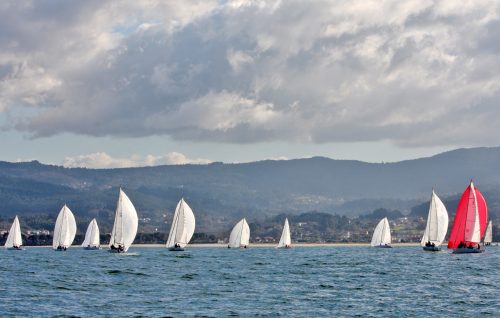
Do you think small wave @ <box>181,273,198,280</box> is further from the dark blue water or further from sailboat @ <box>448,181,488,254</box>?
sailboat @ <box>448,181,488,254</box>

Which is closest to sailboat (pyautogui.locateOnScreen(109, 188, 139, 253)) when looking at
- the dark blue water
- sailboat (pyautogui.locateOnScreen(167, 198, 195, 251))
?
sailboat (pyautogui.locateOnScreen(167, 198, 195, 251))

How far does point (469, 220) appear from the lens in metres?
134

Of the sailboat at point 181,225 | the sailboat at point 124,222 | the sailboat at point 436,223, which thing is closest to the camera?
the sailboat at point 124,222

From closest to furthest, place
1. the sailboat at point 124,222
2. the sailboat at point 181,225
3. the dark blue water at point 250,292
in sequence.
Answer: the dark blue water at point 250,292 → the sailboat at point 124,222 → the sailboat at point 181,225

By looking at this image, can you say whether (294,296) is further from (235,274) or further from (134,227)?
(134,227)

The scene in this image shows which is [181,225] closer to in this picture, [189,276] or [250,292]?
[189,276]

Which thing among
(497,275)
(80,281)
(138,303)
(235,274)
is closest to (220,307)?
(138,303)

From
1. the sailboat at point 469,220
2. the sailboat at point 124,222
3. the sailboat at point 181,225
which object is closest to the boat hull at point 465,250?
the sailboat at point 469,220

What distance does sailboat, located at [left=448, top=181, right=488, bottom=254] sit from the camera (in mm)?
133875

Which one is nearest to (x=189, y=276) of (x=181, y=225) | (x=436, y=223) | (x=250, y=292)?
(x=250, y=292)

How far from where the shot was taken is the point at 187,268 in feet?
363

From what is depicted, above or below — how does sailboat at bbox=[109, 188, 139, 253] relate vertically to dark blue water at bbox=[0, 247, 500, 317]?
above

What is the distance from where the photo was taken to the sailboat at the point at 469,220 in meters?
134

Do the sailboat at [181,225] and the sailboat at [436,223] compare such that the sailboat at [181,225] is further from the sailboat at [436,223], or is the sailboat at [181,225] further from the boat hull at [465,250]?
the boat hull at [465,250]
